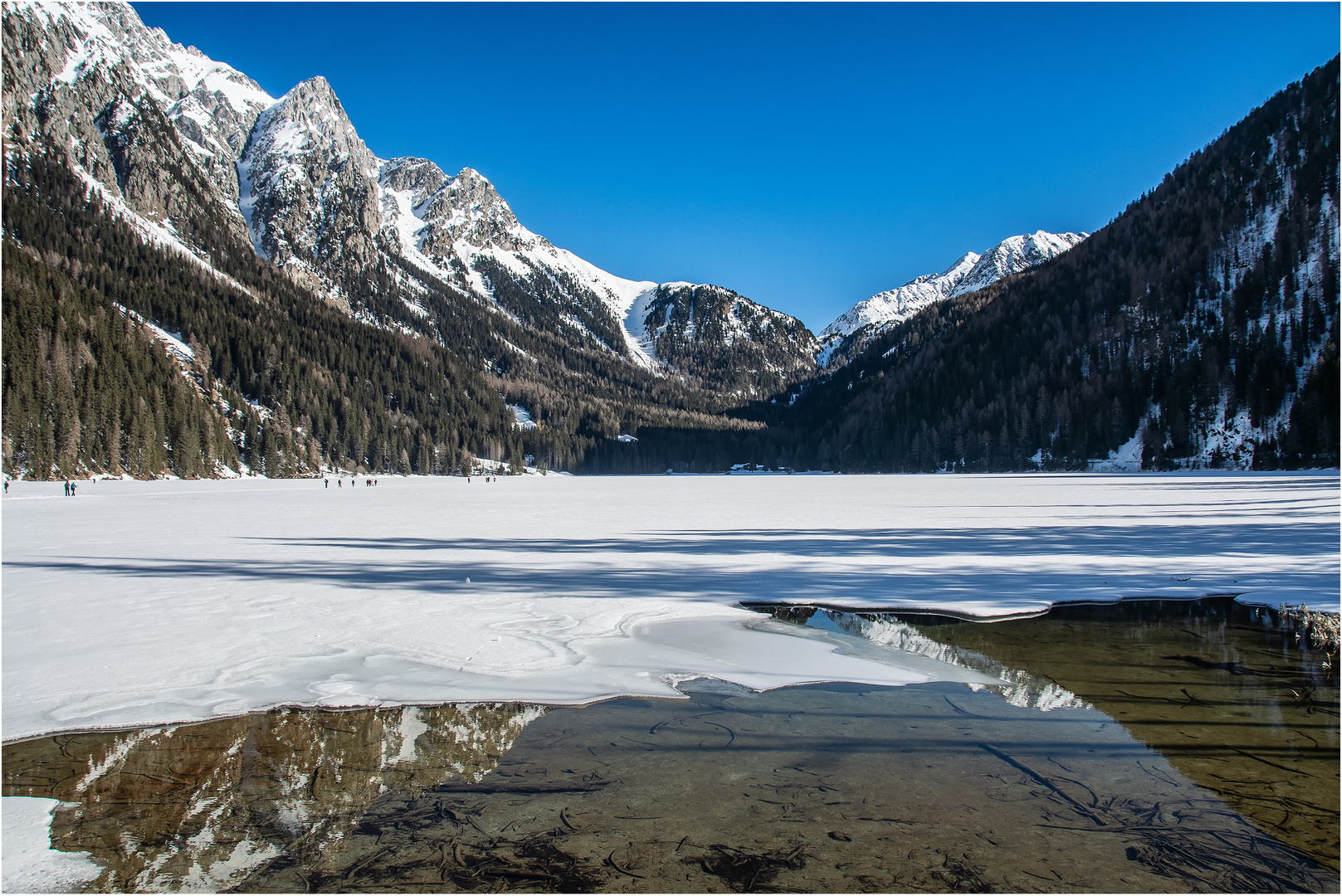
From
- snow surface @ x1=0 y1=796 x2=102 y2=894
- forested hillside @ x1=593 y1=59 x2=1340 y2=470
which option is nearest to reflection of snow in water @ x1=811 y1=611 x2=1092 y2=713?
snow surface @ x1=0 y1=796 x2=102 y2=894

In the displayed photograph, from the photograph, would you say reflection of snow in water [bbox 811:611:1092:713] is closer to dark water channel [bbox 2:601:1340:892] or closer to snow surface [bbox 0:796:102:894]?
dark water channel [bbox 2:601:1340:892]

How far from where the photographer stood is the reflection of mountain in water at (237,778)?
3.51m

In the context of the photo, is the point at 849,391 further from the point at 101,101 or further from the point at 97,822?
the point at 101,101

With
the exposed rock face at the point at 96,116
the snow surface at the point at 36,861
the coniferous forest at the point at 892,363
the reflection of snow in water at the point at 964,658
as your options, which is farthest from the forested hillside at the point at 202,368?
the reflection of snow in water at the point at 964,658

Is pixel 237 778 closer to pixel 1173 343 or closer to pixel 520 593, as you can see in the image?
pixel 520 593

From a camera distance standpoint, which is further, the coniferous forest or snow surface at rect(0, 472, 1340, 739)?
the coniferous forest

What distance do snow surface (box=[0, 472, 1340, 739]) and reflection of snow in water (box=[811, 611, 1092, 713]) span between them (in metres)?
0.34

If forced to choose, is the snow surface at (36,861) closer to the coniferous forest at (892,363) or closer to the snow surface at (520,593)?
the snow surface at (520,593)

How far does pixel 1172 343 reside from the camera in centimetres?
10038

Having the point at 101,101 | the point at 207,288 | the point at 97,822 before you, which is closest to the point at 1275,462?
the point at 97,822

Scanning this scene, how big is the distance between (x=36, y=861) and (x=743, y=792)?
3.99 m

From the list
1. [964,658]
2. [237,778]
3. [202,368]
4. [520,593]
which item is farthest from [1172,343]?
[202,368]

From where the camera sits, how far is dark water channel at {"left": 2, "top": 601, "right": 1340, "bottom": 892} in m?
3.32

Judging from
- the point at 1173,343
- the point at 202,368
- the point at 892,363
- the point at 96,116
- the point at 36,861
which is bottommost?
the point at 36,861
